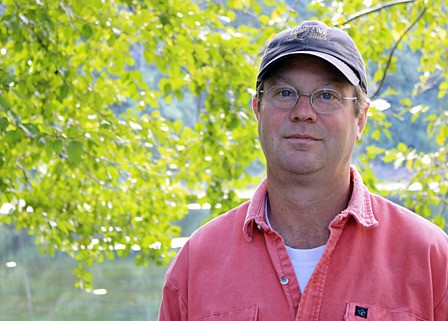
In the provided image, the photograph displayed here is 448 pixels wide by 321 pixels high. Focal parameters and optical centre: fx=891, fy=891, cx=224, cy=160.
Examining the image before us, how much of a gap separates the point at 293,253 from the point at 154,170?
14.8ft


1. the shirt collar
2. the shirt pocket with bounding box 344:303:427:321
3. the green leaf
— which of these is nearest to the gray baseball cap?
the shirt collar

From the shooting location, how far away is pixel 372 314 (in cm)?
184

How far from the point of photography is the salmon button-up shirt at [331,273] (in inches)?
72.4

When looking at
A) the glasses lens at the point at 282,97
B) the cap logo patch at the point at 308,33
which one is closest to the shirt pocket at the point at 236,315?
the glasses lens at the point at 282,97

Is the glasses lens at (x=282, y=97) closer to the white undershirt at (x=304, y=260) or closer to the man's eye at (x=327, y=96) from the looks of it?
the man's eye at (x=327, y=96)

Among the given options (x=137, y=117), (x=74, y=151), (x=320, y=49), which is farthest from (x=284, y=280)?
(x=137, y=117)

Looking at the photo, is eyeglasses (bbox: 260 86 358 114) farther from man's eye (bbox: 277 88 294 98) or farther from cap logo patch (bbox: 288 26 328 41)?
cap logo patch (bbox: 288 26 328 41)

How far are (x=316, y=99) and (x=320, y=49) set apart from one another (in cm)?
11

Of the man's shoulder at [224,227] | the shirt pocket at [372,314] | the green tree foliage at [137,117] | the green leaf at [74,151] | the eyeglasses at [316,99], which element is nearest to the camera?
the shirt pocket at [372,314]

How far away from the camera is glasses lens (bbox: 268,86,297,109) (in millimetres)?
1938

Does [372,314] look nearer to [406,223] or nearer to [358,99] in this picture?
[406,223]

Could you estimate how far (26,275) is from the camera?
17.2 metres

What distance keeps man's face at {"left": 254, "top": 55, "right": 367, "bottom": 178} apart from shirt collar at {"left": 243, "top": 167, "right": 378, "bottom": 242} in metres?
0.07

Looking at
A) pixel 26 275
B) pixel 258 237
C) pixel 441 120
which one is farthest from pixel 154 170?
pixel 26 275
